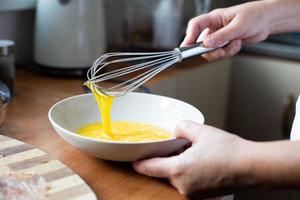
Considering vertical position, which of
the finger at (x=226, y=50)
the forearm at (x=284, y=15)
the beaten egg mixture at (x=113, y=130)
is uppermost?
the forearm at (x=284, y=15)

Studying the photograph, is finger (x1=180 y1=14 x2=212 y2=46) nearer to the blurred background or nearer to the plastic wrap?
the blurred background

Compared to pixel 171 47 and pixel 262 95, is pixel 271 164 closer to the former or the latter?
pixel 171 47

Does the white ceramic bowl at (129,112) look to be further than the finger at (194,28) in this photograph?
No

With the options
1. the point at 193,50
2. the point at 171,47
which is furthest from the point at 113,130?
the point at 171,47

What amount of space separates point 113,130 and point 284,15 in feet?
1.36

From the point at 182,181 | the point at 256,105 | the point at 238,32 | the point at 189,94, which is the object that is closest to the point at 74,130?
the point at 182,181

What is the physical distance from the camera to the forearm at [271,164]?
1.68 ft

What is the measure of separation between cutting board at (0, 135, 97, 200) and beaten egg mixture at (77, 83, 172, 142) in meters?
0.09

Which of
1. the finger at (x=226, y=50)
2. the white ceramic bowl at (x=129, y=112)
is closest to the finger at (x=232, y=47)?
the finger at (x=226, y=50)

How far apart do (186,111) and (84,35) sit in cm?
44

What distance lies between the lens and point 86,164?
637 millimetres

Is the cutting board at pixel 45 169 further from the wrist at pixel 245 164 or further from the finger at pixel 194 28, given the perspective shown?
the finger at pixel 194 28

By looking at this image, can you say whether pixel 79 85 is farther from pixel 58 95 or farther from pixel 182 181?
pixel 182 181

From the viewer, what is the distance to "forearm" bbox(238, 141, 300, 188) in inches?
20.1
